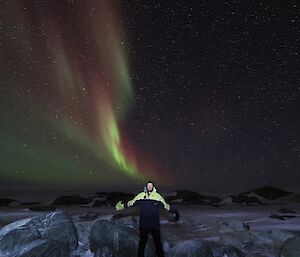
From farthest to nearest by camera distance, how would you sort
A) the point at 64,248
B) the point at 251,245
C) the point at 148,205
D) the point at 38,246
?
1. the point at 251,245
2. the point at 64,248
3. the point at 38,246
4. the point at 148,205

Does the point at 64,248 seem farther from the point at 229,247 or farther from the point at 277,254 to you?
the point at 277,254

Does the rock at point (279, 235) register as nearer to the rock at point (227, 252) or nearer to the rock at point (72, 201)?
the rock at point (227, 252)

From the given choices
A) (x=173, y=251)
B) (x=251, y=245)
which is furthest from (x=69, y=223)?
(x=251, y=245)

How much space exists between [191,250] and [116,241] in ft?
7.88

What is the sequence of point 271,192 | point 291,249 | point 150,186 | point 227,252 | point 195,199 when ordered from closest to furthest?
point 150,186 < point 291,249 < point 227,252 < point 195,199 < point 271,192

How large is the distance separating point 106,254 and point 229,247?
394 centimetres

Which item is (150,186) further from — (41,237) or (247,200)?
(247,200)

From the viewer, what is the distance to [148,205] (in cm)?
971

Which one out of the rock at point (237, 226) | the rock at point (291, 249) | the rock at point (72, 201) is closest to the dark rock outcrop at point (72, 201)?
the rock at point (72, 201)

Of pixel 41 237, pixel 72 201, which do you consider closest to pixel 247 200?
pixel 72 201

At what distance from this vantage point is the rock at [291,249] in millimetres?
11359

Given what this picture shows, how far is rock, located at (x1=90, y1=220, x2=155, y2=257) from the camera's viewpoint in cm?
1166

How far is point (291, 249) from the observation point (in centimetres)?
1152

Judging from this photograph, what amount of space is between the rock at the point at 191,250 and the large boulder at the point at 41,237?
136 inches
